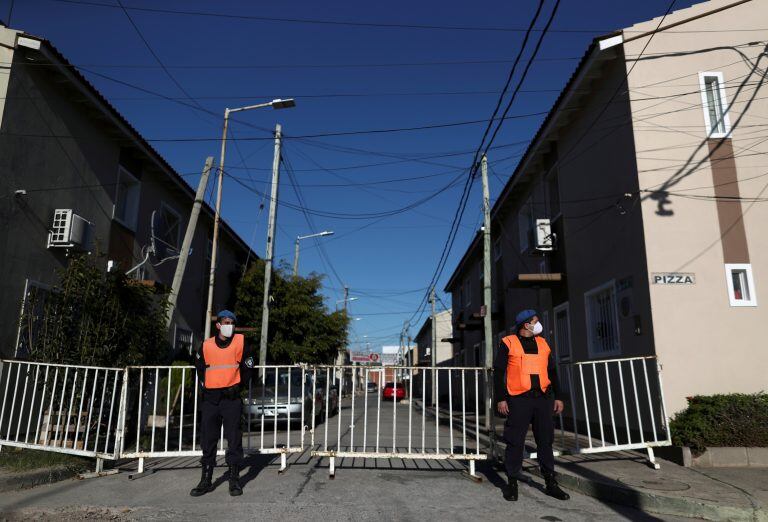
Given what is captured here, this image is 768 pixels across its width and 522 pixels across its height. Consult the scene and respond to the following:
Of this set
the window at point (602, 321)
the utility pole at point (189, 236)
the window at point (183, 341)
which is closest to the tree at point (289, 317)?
the window at point (183, 341)

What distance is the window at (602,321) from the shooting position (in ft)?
32.1

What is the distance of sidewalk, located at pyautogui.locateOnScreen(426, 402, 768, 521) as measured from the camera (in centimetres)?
500

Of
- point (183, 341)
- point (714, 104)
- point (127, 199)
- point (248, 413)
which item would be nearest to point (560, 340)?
point (714, 104)

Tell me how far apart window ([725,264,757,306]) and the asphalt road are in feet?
14.1

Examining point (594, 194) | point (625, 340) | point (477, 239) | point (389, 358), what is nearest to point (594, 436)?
point (625, 340)

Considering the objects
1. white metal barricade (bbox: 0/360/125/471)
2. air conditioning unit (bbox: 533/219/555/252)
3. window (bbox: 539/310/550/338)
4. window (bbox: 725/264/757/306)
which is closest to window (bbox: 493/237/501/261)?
window (bbox: 539/310/550/338)

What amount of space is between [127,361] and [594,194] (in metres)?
8.36

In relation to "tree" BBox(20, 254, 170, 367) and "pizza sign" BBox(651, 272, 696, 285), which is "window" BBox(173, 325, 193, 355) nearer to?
"tree" BBox(20, 254, 170, 367)

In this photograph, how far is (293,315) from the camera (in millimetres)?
22109

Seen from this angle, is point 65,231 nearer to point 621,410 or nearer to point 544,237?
point 544,237

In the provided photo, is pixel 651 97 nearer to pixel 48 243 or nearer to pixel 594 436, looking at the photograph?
pixel 594 436

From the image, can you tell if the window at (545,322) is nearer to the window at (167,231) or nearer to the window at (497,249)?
the window at (497,249)

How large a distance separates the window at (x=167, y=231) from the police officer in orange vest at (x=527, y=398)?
478 inches

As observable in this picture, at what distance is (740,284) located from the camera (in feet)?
27.7
